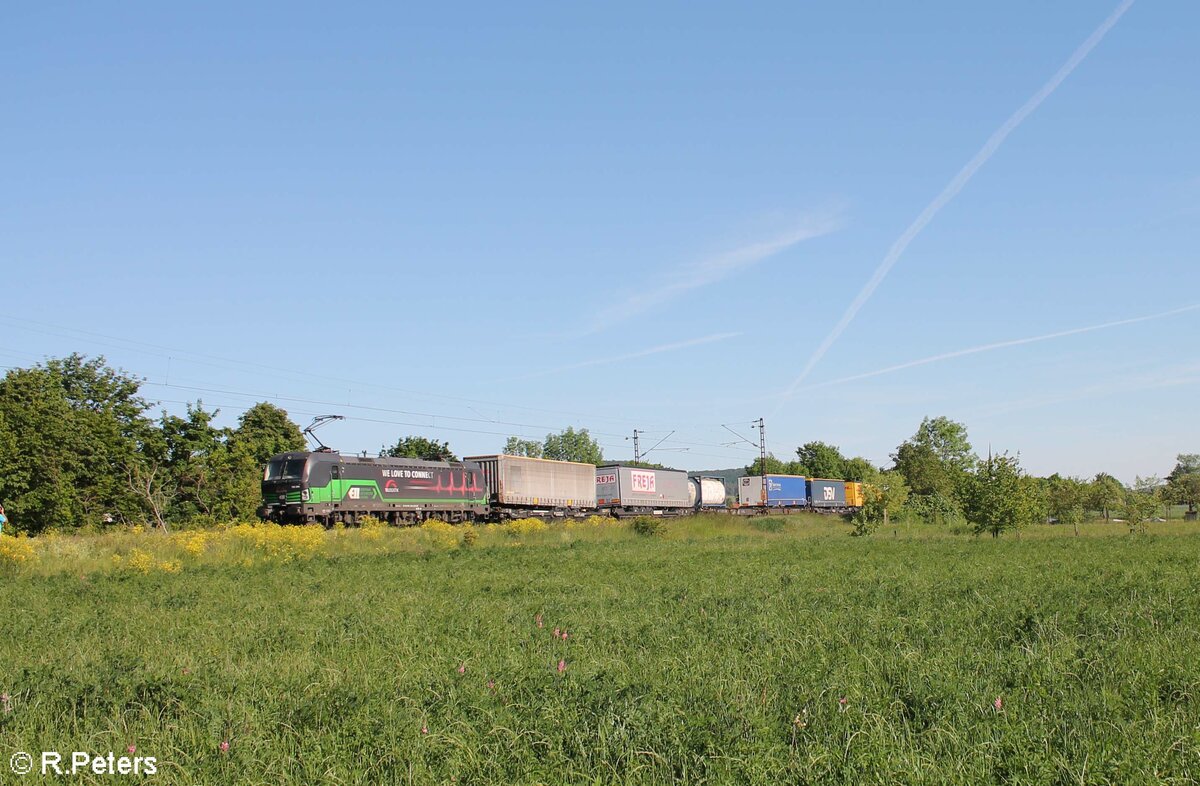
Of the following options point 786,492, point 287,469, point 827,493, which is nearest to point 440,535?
point 287,469

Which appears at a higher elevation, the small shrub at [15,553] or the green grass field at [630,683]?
the small shrub at [15,553]

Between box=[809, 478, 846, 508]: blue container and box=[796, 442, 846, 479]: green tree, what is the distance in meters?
51.8

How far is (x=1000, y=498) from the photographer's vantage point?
132ft

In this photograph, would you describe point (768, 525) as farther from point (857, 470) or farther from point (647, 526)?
point (857, 470)

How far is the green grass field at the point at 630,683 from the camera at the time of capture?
630 cm

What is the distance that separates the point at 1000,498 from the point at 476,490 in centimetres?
2838

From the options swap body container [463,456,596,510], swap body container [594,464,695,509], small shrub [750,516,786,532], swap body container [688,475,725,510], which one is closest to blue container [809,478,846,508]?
swap body container [688,475,725,510]

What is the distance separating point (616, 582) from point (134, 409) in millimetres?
60807

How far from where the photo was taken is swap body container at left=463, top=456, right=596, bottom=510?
53875mm

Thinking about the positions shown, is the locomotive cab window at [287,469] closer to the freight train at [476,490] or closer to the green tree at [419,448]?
the freight train at [476,490]

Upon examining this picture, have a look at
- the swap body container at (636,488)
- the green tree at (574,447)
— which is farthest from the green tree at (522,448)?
the swap body container at (636,488)

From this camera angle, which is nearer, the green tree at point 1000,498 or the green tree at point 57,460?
the green tree at point 1000,498

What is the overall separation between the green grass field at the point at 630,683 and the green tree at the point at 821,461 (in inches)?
→ 5356

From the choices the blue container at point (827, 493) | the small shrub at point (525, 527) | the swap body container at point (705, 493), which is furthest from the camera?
the blue container at point (827, 493)
